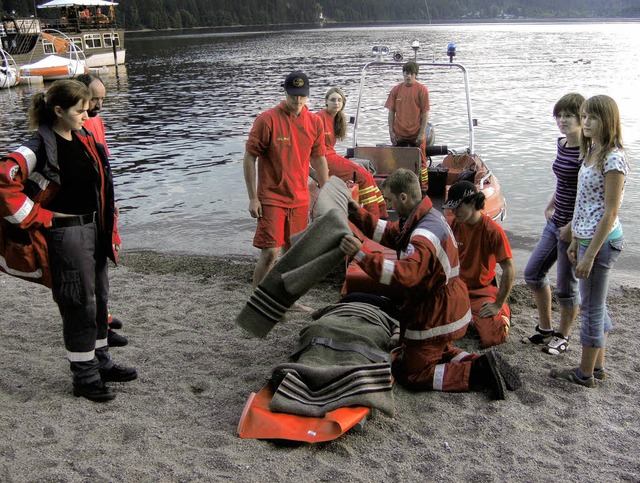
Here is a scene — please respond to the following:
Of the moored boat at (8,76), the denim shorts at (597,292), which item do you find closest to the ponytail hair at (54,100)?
the denim shorts at (597,292)

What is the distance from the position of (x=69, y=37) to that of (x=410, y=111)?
143 feet

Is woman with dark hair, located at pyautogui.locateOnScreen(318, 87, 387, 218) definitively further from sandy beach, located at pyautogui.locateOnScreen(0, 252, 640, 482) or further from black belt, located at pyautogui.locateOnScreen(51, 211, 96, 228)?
black belt, located at pyautogui.locateOnScreen(51, 211, 96, 228)

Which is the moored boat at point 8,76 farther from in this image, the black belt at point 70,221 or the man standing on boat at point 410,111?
the black belt at point 70,221

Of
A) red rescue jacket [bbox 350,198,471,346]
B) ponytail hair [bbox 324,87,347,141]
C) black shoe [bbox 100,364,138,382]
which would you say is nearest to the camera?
red rescue jacket [bbox 350,198,471,346]

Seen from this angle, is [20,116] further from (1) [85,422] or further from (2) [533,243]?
(1) [85,422]

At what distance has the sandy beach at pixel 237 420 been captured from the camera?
126 inches

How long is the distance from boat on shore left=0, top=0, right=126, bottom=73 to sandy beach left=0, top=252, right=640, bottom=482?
33475mm

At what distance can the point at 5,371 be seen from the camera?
4.23m

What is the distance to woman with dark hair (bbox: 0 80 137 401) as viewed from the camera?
11.2ft

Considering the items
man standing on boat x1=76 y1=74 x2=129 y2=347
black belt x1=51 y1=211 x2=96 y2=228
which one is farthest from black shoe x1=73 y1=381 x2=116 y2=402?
black belt x1=51 y1=211 x2=96 y2=228

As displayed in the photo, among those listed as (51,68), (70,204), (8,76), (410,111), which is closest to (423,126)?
→ (410,111)

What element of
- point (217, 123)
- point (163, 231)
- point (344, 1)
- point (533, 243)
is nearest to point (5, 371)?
point (163, 231)

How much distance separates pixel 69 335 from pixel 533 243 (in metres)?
6.85

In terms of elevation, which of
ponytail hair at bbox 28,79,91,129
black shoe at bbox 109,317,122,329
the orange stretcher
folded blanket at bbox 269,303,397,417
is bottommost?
black shoe at bbox 109,317,122,329
